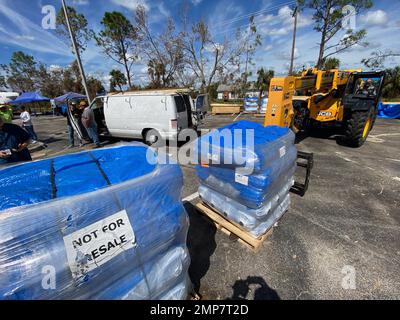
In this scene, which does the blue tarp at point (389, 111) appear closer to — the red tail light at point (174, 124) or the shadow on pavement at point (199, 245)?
the red tail light at point (174, 124)

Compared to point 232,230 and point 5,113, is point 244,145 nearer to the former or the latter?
point 232,230

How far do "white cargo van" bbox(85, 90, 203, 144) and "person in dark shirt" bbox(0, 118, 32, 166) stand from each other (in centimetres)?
334

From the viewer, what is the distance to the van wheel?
6.18 m

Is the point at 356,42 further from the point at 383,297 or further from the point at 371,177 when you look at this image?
the point at 383,297

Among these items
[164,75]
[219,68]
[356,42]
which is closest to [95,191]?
[219,68]

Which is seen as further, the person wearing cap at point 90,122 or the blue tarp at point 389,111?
the blue tarp at point 389,111

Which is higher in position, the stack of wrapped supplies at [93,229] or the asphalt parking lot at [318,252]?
Result: the stack of wrapped supplies at [93,229]

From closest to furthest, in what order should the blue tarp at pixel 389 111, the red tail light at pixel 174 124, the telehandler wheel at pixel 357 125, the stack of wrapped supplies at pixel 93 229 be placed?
the stack of wrapped supplies at pixel 93 229 < the telehandler wheel at pixel 357 125 < the red tail light at pixel 174 124 < the blue tarp at pixel 389 111

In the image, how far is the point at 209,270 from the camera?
2.16 m

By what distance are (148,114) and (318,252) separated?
18.3 ft

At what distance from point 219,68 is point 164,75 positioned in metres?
6.30

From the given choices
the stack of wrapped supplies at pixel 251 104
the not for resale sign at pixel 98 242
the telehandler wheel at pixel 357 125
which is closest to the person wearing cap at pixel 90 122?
the not for resale sign at pixel 98 242

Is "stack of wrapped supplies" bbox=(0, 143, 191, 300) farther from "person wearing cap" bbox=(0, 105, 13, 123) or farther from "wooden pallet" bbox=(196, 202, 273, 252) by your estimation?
"person wearing cap" bbox=(0, 105, 13, 123)

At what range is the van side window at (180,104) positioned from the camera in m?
5.76
